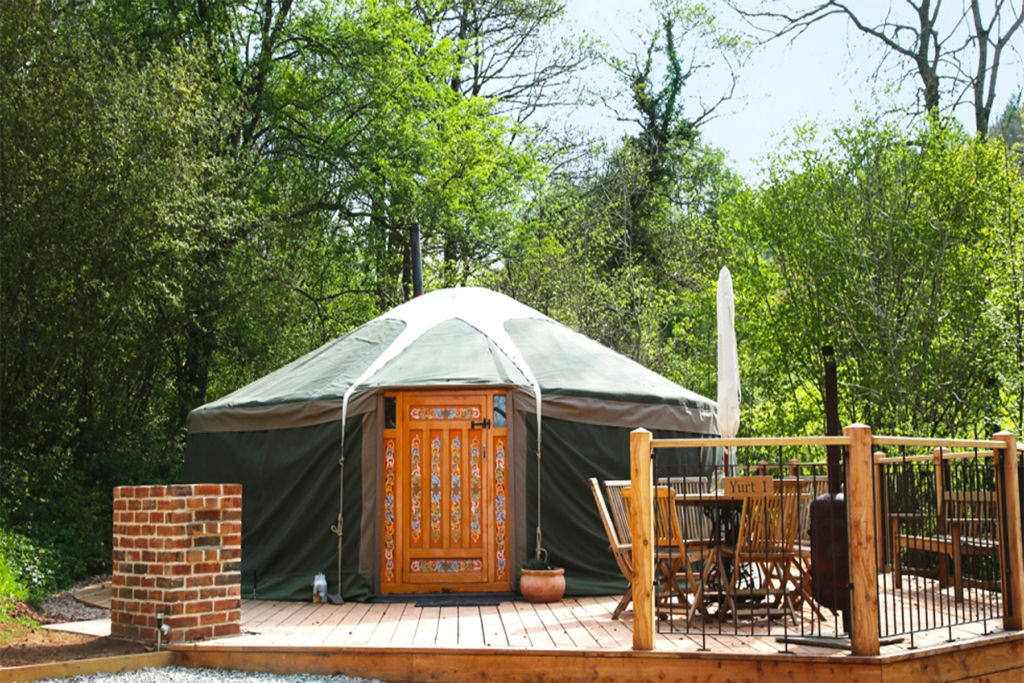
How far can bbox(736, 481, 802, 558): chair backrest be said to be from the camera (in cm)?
428

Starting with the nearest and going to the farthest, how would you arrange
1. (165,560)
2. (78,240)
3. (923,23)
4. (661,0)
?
1. (165,560)
2. (78,240)
3. (923,23)
4. (661,0)

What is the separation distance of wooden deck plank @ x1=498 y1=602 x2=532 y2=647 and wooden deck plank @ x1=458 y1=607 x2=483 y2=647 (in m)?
0.13

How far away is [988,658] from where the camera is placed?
4.19 m

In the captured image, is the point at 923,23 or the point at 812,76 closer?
the point at 923,23

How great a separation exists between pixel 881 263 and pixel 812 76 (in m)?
5.24

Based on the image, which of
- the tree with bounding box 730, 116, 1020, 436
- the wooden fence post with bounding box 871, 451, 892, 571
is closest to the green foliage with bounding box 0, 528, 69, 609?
the wooden fence post with bounding box 871, 451, 892, 571

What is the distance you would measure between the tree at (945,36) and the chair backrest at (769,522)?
9011 mm

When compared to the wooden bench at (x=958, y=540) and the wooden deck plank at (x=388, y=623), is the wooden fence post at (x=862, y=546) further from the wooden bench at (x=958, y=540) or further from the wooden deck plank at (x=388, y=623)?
the wooden deck plank at (x=388, y=623)

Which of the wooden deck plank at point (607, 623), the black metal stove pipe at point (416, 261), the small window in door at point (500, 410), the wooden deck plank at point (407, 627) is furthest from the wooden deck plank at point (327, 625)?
the black metal stove pipe at point (416, 261)

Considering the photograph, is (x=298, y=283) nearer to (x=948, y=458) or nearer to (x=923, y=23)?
(x=948, y=458)

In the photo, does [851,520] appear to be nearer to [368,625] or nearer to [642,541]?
[642,541]

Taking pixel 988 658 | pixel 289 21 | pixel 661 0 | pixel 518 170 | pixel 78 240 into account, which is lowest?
pixel 988 658

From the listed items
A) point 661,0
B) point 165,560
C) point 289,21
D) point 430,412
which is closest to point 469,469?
point 430,412

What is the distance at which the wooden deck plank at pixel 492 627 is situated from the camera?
13.7 feet
